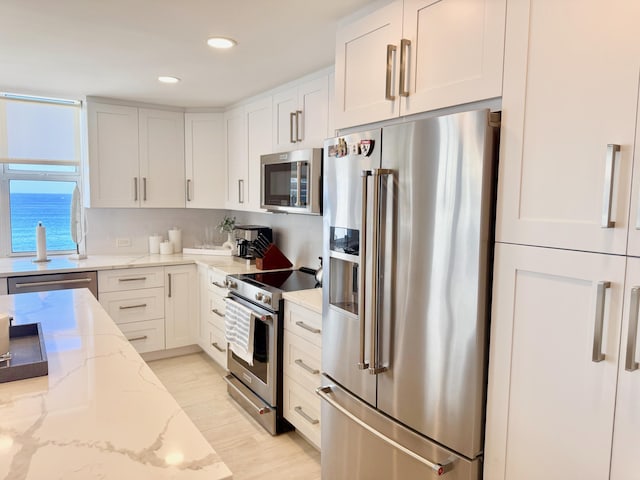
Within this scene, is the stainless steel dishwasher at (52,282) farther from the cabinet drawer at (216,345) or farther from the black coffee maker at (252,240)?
the black coffee maker at (252,240)

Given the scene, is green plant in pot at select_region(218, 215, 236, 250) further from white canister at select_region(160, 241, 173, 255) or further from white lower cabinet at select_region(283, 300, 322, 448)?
white lower cabinet at select_region(283, 300, 322, 448)

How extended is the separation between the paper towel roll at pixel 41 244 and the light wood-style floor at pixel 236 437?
52.6 inches

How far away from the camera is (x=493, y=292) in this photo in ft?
4.56

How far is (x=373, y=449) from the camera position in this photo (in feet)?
5.99

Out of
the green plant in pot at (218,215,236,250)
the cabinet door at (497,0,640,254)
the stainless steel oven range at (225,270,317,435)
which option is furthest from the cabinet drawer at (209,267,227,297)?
the cabinet door at (497,0,640,254)

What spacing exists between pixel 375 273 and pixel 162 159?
120 inches

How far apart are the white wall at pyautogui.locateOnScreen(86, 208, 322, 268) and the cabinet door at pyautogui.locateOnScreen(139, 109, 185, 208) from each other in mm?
324

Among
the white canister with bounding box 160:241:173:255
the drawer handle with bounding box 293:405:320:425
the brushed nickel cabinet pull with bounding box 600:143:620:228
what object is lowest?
the drawer handle with bounding box 293:405:320:425

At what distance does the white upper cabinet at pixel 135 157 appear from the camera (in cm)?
380

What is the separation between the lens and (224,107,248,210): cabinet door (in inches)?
149

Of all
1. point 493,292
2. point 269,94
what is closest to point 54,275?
point 269,94

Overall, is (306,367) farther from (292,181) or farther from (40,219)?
(40,219)

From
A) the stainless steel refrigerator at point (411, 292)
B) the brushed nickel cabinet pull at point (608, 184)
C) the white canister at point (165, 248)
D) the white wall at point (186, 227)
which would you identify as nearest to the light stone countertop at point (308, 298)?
the stainless steel refrigerator at point (411, 292)

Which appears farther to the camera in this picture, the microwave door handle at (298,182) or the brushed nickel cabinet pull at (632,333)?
the microwave door handle at (298,182)
